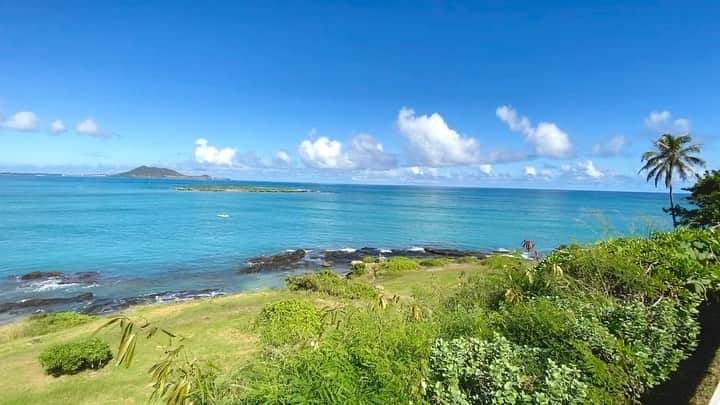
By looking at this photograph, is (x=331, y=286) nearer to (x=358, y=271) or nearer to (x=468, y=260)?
(x=358, y=271)

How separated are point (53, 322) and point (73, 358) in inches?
366

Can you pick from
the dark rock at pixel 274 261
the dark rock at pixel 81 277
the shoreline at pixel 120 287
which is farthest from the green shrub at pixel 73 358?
the dark rock at pixel 274 261

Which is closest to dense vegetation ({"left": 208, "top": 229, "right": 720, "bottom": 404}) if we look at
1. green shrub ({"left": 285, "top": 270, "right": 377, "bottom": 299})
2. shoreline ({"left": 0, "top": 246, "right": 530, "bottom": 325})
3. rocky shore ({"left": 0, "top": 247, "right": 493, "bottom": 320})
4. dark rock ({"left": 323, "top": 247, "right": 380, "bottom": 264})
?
green shrub ({"left": 285, "top": 270, "right": 377, "bottom": 299})

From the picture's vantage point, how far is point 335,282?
2012 centimetres

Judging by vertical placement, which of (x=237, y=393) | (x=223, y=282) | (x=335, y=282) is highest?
(x=237, y=393)

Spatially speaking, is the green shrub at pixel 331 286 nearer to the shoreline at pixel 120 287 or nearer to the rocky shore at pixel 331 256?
the shoreline at pixel 120 287

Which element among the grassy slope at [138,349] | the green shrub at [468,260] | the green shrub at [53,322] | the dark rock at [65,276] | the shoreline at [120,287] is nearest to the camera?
the grassy slope at [138,349]

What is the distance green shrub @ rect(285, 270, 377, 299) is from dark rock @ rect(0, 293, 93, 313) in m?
13.0

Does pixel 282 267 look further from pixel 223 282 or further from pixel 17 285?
pixel 17 285

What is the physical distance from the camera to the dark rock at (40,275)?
25766 mm

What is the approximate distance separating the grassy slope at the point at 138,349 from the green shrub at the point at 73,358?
0.24 metres

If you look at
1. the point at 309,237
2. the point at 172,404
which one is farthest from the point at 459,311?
the point at 309,237

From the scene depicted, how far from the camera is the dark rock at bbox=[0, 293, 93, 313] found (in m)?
20.6

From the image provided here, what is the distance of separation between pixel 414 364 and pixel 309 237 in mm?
44170
